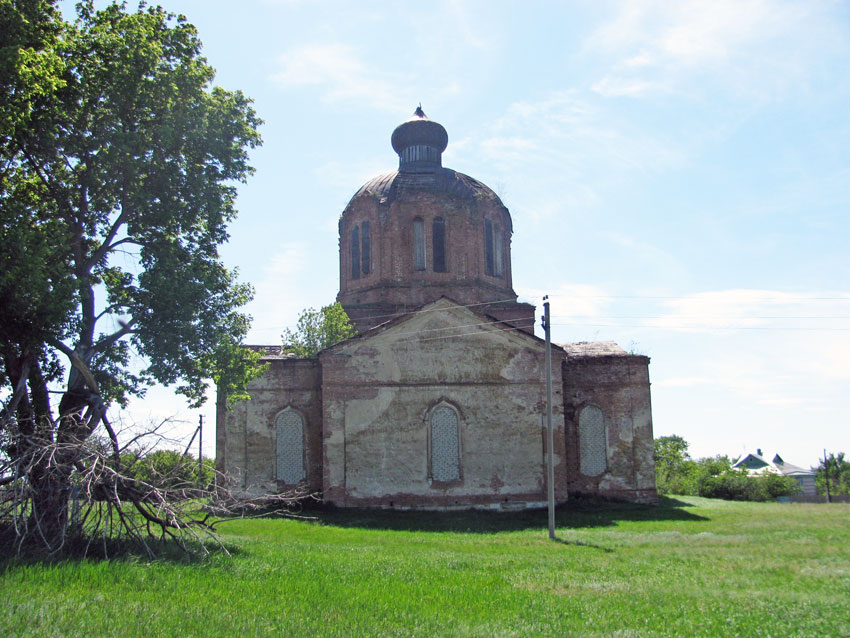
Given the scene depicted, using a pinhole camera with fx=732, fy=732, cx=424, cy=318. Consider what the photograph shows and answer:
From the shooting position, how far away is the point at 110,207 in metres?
13.8

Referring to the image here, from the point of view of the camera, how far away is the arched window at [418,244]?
26.7 metres

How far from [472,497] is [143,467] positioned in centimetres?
1302

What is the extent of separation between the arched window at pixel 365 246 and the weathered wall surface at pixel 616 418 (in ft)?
26.7

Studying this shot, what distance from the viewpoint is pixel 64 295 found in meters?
11.6

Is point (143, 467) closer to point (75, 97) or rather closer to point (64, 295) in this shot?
point (64, 295)

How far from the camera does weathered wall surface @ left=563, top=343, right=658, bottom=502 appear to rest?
24062 mm

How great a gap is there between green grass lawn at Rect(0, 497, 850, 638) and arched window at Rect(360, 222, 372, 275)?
13423 mm

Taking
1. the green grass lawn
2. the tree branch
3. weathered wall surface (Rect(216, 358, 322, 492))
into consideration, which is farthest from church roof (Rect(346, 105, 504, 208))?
the tree branch

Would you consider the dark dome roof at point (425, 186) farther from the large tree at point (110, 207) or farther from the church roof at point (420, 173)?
the large tree at point (110, 207)

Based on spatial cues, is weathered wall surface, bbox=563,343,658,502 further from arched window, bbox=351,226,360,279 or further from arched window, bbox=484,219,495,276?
arched window, bbox=351,226,360,279

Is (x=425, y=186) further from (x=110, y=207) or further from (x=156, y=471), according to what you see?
(x=156, y=471)

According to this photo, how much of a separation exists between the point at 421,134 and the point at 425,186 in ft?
10.6

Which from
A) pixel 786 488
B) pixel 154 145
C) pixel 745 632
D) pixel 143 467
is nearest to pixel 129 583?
pixel 143 467

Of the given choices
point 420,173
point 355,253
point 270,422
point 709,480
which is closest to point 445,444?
point 270,422
